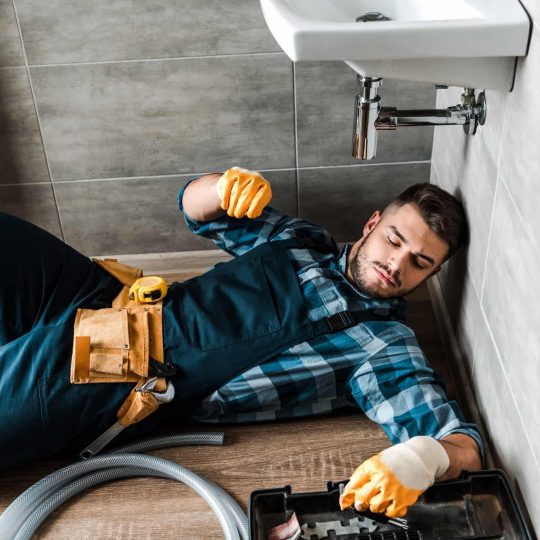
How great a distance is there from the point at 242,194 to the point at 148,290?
0.29 metres

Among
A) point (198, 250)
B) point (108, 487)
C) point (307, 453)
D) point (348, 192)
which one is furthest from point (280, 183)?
point (108, 487)

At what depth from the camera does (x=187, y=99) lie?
1.88 metres

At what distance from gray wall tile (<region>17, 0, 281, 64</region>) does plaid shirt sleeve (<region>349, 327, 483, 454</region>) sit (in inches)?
31.6

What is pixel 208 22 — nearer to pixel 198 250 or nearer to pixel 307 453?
pixel 198 250

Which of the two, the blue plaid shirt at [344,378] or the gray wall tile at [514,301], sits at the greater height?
the gray wall tile at [514,301]

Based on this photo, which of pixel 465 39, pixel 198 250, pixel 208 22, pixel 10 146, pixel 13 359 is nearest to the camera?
pixel 465 39

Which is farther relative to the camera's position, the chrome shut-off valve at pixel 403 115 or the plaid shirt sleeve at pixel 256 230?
the plaid shirt sleeve at pixel 256 230

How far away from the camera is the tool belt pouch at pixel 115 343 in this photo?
1461mm

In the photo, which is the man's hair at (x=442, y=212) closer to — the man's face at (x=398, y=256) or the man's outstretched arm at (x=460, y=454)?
the man's face at (x=398, y=256)

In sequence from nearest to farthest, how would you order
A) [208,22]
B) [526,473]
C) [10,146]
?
[526,473], [208,22], [10,146]

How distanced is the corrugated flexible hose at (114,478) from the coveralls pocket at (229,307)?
0.22 metres

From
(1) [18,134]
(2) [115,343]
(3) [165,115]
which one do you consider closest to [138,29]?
(3) [165,115]

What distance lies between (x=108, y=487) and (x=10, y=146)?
3.07 ft

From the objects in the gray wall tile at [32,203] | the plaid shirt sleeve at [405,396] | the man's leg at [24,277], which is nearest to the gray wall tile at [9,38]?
the gray wall tile at [32,203]
